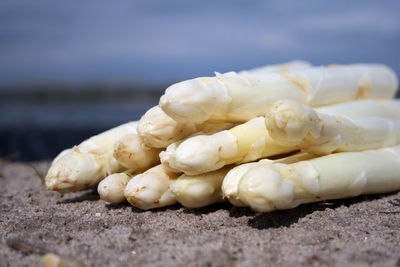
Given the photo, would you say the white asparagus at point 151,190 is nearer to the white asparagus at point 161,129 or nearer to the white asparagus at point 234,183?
the white asparagus at point 161,129

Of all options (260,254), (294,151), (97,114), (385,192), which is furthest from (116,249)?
(97,114)

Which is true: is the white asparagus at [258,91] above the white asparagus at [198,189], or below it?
above

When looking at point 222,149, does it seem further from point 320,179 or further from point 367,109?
point 367,109

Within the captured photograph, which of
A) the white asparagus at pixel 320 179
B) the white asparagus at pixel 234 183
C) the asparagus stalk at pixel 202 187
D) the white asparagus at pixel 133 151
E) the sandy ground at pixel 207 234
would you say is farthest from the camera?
the white asparagus at pixel 133 151

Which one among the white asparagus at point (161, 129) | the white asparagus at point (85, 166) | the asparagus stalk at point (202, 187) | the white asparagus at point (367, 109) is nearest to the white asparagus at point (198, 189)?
the asparagus stalk at point (202, 187)

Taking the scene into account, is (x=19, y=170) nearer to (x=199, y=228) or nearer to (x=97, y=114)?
(x=199, y=228)

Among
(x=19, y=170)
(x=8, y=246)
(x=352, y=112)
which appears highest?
(x=352, y=112)

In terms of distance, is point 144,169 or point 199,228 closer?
point 199,228
